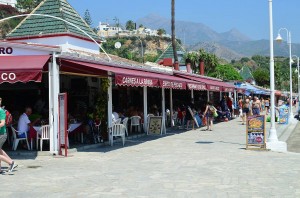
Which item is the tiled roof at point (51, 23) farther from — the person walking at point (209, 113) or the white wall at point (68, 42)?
the person walking at point (209, 113)

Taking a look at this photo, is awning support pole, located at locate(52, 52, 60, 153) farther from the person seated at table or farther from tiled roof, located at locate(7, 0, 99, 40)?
tiled roof, located at locate(7, 0, 99, 40)

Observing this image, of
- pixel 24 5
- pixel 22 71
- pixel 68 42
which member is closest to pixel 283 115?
pixel 68 42

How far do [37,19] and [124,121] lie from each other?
497 inches

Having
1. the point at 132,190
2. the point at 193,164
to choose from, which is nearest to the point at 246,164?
the point at 193,164

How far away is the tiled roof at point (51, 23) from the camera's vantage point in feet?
79.5

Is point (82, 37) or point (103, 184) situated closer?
point (103, 184)

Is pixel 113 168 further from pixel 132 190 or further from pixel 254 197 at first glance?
pixel 254 197

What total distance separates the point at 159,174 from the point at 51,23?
17.8m

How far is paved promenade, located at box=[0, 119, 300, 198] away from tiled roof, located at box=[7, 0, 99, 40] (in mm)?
12227

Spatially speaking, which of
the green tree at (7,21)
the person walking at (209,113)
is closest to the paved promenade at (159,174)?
the person walking at (209,113)

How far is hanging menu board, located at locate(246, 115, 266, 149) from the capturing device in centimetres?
1364

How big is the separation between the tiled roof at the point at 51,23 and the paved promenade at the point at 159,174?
40.1 feet

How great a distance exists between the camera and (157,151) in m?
13.4

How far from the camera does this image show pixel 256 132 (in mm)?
13781
